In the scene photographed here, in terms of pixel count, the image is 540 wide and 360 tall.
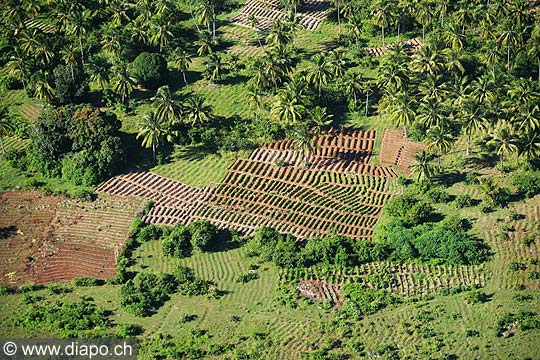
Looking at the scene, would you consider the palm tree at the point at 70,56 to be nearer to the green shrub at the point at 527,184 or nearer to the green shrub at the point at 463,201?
the green shrub at the point at 463,201

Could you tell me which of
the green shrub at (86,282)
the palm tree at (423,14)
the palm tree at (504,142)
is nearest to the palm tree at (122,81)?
the green shrub at (86,282)

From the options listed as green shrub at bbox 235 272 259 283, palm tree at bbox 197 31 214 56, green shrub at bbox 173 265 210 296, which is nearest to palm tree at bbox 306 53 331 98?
palm tree at bbox 197 31 214 56

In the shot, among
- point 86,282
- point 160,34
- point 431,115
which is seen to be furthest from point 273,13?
point 86,282

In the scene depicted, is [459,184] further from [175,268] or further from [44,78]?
[44,78]

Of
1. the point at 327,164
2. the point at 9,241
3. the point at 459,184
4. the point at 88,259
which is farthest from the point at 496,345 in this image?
the point at 9,241

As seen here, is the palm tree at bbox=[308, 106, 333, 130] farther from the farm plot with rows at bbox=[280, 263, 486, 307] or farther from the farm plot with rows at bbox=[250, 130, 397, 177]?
the farm plot with rows at bbox=[280, 263, 486, 307]
